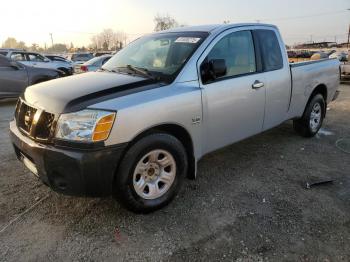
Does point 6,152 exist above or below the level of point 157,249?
above

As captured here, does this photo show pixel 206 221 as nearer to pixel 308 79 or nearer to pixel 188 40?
pixel 188 40

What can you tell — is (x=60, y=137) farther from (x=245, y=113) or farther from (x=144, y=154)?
(x=245, y=113)

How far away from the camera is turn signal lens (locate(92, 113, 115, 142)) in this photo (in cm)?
274

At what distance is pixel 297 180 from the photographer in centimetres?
410

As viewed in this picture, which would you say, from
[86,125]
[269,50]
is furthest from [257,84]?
[86,125]

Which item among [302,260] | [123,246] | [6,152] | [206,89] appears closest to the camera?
[302,260]

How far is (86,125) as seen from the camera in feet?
9.06

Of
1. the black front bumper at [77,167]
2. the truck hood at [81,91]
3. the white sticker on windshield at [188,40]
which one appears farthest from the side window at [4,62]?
the black front bumper at [77,167]

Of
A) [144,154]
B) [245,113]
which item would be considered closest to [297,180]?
[245,113]

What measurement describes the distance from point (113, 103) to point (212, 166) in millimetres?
2053

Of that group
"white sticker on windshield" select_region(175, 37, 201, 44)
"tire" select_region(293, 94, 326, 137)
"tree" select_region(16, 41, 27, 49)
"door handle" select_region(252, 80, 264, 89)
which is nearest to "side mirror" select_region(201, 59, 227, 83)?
"white sticker on windshield" select_region(175, 37, 201, 44)

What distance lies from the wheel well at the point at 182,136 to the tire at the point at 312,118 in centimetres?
276

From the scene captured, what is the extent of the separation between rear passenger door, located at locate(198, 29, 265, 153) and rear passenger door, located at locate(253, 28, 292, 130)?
0.15 m

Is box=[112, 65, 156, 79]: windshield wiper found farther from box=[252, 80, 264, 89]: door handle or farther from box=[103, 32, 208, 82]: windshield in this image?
box=[252, 80, 264, 89]: door handle
